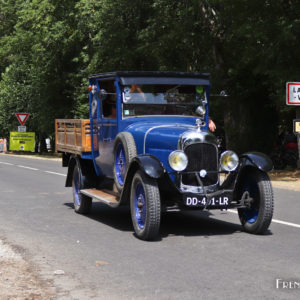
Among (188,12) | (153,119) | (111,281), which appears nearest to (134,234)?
(153,119)

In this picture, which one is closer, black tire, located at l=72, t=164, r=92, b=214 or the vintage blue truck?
the vintage blue truck

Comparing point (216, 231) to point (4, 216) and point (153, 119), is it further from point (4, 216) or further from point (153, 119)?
point (4, 216)

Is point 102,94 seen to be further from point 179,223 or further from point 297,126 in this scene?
point 297,126

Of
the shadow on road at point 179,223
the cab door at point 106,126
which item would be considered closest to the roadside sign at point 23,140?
the shadow on road at point 179,223

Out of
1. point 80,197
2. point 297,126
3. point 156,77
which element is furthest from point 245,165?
point 297,126

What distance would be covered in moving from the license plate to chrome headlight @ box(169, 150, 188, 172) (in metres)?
0.45

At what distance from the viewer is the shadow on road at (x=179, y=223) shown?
9.23 m

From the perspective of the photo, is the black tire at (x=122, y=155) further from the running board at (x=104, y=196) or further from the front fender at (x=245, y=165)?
the front fender at (x=245, y=165)

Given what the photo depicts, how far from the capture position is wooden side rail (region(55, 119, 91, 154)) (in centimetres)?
1135

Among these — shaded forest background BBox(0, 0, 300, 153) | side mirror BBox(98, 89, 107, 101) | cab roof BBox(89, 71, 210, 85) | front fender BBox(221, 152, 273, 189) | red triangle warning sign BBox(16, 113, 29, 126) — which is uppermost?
shaded forest background BBox(0, 0, 300, 153)

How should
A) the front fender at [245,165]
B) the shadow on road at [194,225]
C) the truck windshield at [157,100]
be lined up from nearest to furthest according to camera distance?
the front fender at [245,165] → the shadow on road at [194,225] → the truck windshield at [157,100]

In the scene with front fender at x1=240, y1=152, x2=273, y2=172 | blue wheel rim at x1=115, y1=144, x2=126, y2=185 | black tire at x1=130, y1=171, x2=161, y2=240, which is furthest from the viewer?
blue wheel rim at x1=115, y1=144, x2=126, y2=185

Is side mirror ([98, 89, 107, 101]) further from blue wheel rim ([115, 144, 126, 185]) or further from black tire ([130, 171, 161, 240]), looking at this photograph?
black tire ([130, 171, 161, 240])

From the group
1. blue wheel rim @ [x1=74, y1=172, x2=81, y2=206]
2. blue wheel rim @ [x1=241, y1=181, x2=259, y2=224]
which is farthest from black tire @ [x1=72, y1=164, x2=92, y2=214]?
blue wheel rim @ [x1=241, y1=181, x2=259, y2=224]
